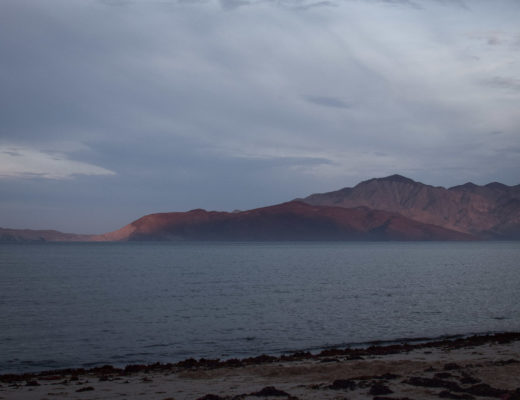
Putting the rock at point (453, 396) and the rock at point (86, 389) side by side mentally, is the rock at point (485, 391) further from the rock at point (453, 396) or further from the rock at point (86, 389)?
the rock at point (86, 389)

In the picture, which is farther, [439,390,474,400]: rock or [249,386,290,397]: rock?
[249,386,290,397]: rock

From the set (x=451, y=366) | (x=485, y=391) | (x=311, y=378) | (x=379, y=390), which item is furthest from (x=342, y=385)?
(x=451, y=366)

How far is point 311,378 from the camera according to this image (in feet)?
50.2

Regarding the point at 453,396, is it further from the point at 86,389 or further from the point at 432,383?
the point at 86,389

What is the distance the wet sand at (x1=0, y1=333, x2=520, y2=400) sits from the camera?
13.0m

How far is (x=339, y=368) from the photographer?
1686 centimetres

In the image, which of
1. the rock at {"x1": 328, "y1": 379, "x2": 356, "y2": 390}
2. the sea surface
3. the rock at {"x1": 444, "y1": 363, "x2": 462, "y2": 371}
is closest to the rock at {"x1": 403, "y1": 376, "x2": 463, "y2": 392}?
the rock at {"x1": 328, "y1": 379, "x2": 356, "y2": 390}

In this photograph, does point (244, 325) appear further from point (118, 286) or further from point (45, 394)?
point (118, 286)

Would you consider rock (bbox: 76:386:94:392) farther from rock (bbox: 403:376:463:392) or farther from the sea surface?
rock (bbox: 403:376:463:392)

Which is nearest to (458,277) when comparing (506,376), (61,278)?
(61,278)

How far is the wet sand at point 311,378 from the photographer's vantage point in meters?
13.0

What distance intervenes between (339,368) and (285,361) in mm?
2725

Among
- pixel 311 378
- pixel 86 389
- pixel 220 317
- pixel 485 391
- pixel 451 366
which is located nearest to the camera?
pixel 485 391

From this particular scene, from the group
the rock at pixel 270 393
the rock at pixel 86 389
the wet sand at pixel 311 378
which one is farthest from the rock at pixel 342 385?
the rock at pixel 86 389
